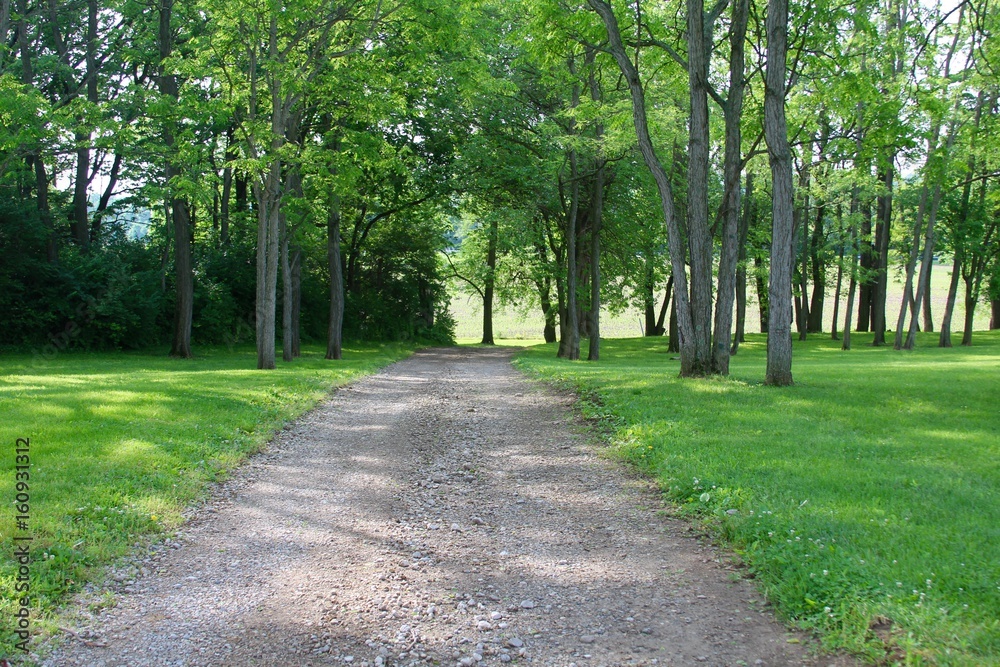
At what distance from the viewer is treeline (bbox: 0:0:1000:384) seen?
13.9m

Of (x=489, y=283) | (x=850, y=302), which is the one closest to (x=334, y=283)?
(x=489, y=283)

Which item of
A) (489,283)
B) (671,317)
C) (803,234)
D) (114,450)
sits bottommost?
(114,450)

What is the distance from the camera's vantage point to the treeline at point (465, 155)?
1393 centimetres

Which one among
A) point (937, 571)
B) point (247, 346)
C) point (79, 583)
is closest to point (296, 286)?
point (247, 346)

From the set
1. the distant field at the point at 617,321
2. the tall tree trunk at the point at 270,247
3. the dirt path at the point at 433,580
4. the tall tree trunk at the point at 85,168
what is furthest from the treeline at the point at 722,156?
the tall tree trunk at the point at 85,168

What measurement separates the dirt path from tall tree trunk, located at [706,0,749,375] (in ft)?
23.8

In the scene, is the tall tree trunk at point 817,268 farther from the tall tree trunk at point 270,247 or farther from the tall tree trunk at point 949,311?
the tall tree trunk at point 270,247

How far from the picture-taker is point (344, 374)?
696 inches

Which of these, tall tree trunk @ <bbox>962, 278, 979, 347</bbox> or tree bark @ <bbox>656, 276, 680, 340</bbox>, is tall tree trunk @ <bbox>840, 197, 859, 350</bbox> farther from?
tree bark @ <bbox>656, 276, 680, 340</bbox>

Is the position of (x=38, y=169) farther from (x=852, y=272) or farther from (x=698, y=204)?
(x=852, y=272)

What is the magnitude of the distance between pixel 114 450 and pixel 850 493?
282 inches

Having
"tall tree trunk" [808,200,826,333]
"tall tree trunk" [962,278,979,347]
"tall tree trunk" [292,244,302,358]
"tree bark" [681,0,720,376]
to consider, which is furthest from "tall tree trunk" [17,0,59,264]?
"tall tree trunk" [962,278,979,347]

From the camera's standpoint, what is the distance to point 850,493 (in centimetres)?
591

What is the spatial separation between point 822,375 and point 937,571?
1226 cm
